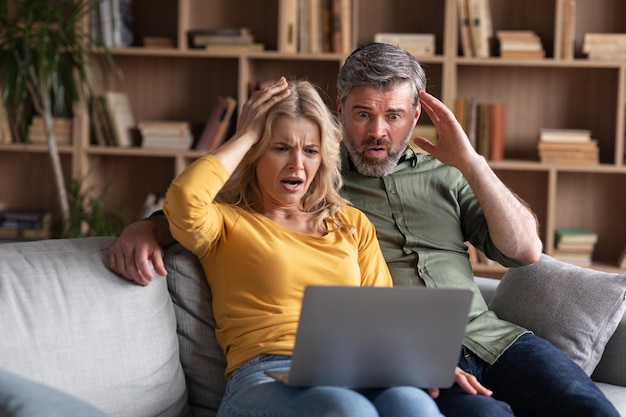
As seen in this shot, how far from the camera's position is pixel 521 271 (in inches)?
93.5

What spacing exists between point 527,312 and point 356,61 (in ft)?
2.57

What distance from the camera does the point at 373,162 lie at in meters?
2.31

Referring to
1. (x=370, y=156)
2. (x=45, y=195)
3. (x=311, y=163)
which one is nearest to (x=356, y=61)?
(x=370, y=156)

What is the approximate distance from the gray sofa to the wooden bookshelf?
222 cm

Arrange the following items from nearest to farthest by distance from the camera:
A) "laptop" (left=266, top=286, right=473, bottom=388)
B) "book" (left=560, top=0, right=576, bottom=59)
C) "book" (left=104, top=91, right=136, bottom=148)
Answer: "laptop" (left=266, top=286, right=473, bottom=388) < "book" (left=560, top=0, right=576, bottom=59) < "book" (left=104, top=91, right=136, bottom=148)

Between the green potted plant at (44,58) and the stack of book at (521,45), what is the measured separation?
189 centimetres

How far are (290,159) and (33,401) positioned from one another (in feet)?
2.73

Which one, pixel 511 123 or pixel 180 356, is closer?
pixel 180 356

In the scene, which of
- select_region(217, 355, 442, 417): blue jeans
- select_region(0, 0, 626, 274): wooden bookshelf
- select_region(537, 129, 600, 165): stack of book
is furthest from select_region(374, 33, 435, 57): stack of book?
select_region(217, 355, 442, 417): blue jeans

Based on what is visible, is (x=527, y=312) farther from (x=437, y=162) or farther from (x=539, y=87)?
(x=539, y=87)

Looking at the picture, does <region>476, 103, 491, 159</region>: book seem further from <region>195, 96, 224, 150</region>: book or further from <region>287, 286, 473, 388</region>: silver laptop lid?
<region>287, 286, 473, 388</region>: silver laptop lid

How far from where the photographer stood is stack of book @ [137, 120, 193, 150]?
14.0ft

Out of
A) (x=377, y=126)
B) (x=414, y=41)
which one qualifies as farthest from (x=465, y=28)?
(x=377, y=126)

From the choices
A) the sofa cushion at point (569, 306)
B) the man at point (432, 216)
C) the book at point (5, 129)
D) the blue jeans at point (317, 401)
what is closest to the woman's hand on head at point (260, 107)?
the man at point (432, 216)
